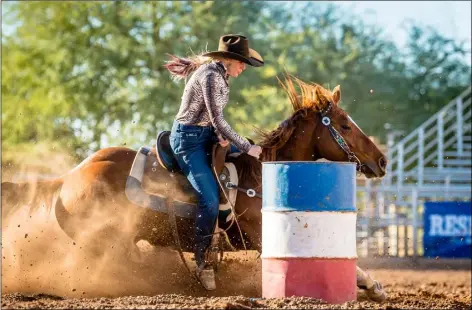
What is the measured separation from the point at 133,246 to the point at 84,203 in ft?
1.53

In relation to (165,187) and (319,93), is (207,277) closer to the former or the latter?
(165,187)

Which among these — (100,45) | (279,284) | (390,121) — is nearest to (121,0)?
(100,45)

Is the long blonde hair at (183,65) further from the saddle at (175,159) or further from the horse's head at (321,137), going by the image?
the horse's head at (321,137)

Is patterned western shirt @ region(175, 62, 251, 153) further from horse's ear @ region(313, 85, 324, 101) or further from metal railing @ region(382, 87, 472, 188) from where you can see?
metal railing @ region(382, 87, 472, 188)

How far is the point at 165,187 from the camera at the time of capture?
7141 millimetres

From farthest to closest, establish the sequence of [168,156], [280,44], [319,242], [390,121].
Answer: [390,121], [280,44], [168,156], [319,242]

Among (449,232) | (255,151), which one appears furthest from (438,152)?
(255,151)

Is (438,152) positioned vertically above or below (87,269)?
above

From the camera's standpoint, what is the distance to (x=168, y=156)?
23.4 feet

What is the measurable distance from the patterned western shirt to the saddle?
21 cm

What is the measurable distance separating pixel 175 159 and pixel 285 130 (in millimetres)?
890

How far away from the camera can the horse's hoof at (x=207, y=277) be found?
7020 mm

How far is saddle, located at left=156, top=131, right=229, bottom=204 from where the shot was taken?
7035mm

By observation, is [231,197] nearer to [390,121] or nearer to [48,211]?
[48,211]
